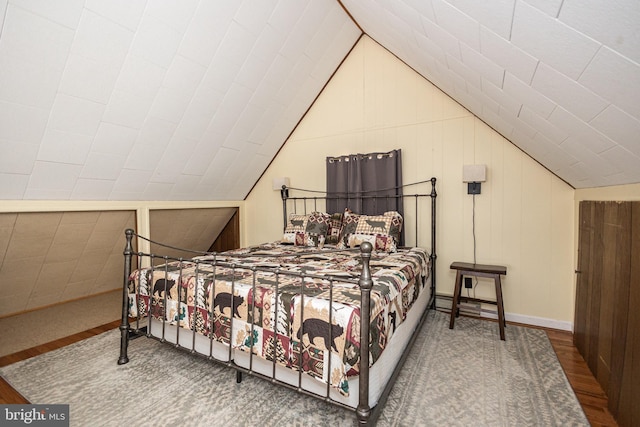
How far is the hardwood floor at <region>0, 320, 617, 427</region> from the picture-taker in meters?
1.62

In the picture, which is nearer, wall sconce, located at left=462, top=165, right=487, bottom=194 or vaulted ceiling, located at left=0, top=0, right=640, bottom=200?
vaulted ceiling, located at left=0, top=0, right=640, bottom=200

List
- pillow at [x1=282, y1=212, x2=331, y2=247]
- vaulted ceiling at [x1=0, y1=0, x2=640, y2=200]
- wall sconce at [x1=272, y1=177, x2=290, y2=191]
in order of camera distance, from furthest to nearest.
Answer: wall sconce at [x1=272, y1=177, x2=290, y2=191], pillow at [x1=282, y1=212, x2=331, y2=247], vaulted ceiling at [x1=0, y1=0, x2=640, y2=200]

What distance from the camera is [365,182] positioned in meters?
Result: 3.49

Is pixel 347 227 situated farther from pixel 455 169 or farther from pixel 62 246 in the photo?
pixel 62 246

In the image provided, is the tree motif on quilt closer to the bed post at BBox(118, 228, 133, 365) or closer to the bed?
the bed

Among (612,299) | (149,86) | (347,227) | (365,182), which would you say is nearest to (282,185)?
(365,182)

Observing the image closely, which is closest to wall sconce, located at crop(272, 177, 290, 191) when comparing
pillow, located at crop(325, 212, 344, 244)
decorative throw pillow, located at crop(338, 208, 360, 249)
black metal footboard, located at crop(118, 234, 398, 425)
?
pillow, located at crop(325, 212, 344, 244)

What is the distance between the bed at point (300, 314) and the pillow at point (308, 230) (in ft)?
1.42

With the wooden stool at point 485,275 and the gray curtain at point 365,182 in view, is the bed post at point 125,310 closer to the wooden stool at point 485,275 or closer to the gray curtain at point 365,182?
the gray curtain at point 365,182

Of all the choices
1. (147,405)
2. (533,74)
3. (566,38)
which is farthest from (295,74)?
(147,405)

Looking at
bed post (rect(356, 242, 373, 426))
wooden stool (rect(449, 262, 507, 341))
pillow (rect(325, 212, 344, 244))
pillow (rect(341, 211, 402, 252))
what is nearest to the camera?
bed post (rect(356, 242, 373, 426))

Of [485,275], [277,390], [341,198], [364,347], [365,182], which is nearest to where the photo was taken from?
[364,347]

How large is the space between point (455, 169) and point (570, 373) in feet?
6.11

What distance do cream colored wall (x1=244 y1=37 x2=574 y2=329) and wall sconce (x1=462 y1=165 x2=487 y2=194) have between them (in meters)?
0.09
